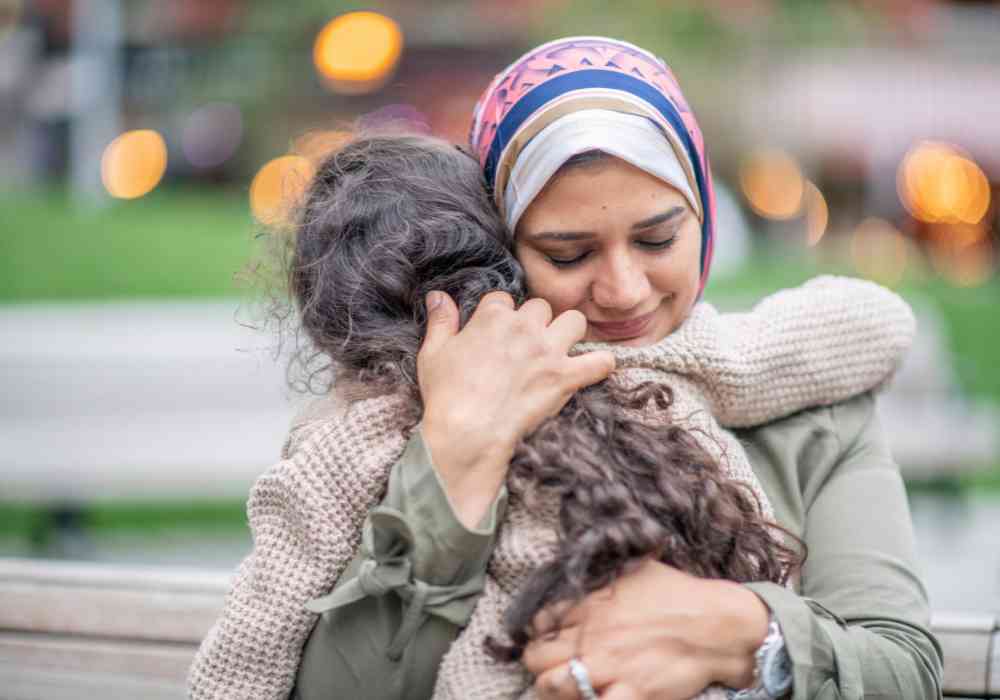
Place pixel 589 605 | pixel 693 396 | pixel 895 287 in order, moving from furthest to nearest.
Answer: pixel 895 287
pixel 693 396
pixel 589 605

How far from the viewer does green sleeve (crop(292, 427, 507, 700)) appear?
5.17ft

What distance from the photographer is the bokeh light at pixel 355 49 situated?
988 cm

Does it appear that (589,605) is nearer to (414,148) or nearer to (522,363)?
(522,363)

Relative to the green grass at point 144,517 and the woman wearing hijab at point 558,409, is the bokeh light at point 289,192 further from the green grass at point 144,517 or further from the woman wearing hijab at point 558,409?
the green grass at point 144,517

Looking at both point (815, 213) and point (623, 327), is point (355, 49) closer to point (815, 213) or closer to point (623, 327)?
point (815, 213)

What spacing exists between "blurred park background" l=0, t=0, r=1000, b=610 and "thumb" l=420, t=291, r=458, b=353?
13.7 inches

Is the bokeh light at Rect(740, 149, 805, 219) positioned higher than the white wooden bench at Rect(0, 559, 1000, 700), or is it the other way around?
the white wooden bench at Rect(0, 559, 1000, 700)

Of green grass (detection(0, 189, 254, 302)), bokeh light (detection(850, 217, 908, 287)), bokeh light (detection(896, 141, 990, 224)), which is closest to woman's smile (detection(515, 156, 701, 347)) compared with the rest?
green grass (detection(0, 189, 254, 302))

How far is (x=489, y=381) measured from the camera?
5.44 feet

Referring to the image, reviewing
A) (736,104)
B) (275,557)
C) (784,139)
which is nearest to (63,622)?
(275,557)

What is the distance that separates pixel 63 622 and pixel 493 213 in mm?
1350

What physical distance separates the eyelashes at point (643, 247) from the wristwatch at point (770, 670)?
608 millimetres

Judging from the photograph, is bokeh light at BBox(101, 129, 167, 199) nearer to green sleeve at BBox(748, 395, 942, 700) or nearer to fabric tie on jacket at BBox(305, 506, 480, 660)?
green sleeve at BBox(748, 395, 942, 700)

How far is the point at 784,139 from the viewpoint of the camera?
488 inches
